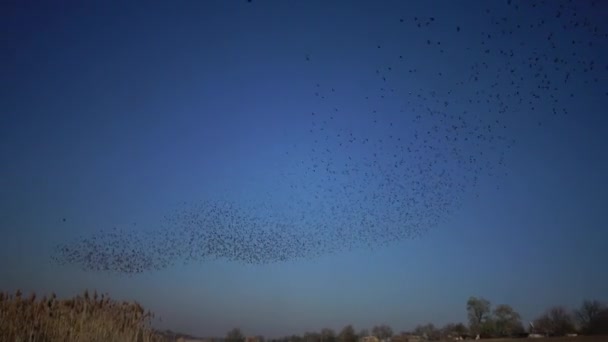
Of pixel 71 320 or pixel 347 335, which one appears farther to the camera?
pixel 347 335

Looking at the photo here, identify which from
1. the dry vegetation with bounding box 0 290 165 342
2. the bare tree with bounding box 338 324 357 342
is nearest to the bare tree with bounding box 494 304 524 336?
the bare tree with bounding box 338 324 357 342

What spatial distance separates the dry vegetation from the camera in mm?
17828

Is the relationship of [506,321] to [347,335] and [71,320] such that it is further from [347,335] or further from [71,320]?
[71,320]

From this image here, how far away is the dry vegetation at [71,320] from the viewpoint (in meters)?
17.8

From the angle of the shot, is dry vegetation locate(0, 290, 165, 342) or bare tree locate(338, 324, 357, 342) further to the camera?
bare tree locate(338, 324, 357, 342)

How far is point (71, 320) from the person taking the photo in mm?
19281

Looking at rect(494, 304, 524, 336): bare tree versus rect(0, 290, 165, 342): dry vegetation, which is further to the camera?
rect(494, 304, 524, 336): bare tree

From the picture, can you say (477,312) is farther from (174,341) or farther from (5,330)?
(5,330)

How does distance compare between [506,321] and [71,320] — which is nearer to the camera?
[71,320]

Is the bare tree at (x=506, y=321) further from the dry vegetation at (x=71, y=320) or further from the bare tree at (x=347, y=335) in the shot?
the dry vegetation at (x=71, y=320)

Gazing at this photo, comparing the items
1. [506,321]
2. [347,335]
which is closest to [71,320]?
[347,335]

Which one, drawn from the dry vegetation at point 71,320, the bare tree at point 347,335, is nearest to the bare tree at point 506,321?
the bare tree at point 347,335

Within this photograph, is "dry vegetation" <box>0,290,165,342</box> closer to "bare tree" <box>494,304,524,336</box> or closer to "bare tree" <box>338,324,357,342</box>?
"bare tree" <box>338,324,357,342</box>

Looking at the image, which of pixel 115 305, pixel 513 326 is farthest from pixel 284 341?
pixel 513 326
